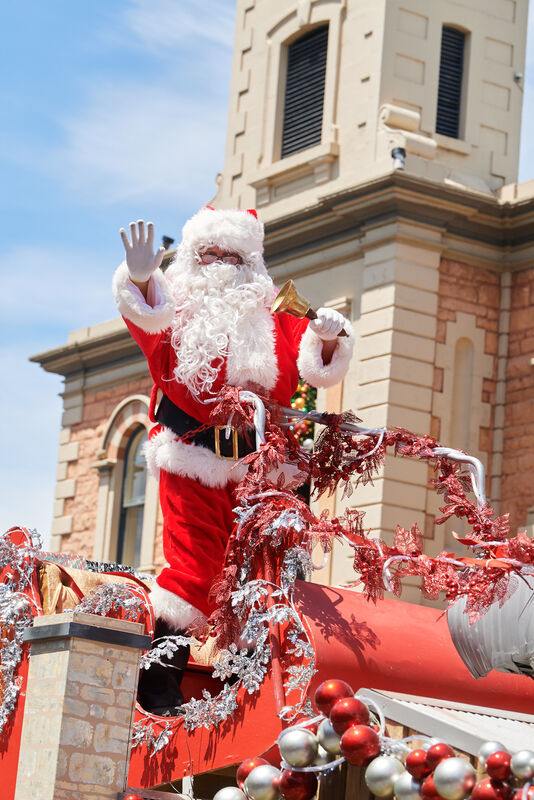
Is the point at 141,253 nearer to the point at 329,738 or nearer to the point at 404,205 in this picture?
the point at 329,738

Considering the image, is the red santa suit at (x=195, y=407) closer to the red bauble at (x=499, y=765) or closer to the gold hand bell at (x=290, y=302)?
the gold hand bell at (x=290, y=302)

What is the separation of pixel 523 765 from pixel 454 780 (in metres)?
0.20

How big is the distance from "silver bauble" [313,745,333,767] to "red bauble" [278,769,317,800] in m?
0.05

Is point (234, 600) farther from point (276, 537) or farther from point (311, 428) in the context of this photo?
point (311, 428)

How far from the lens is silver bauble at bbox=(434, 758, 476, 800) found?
4.04 metres

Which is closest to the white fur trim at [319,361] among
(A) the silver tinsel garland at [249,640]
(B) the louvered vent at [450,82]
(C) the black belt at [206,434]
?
(C) the black belt at [206,434]

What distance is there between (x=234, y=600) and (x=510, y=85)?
1144 centimetres

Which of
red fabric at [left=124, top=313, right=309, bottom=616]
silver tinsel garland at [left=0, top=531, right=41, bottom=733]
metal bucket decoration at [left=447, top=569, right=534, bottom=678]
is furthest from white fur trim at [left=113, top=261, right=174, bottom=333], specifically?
metal bucket decoration at [left=447, top=569, right=534, bottom=678]

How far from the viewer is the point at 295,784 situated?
14.5ft

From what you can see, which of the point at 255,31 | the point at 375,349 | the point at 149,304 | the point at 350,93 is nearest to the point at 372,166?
the point at 350,93

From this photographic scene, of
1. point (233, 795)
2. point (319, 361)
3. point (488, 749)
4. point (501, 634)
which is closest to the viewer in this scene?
point (488, 749)

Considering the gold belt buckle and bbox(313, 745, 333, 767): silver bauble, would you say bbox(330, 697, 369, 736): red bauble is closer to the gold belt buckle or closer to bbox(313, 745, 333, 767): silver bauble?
bbox(313, 745, 333, 767): silver bauble

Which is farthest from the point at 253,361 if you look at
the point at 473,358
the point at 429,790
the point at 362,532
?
the point at 473,358

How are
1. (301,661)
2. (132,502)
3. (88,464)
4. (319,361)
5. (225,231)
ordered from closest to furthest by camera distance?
(301,661)
(319,361)
(225,231)
(132,502)
(88,464)
